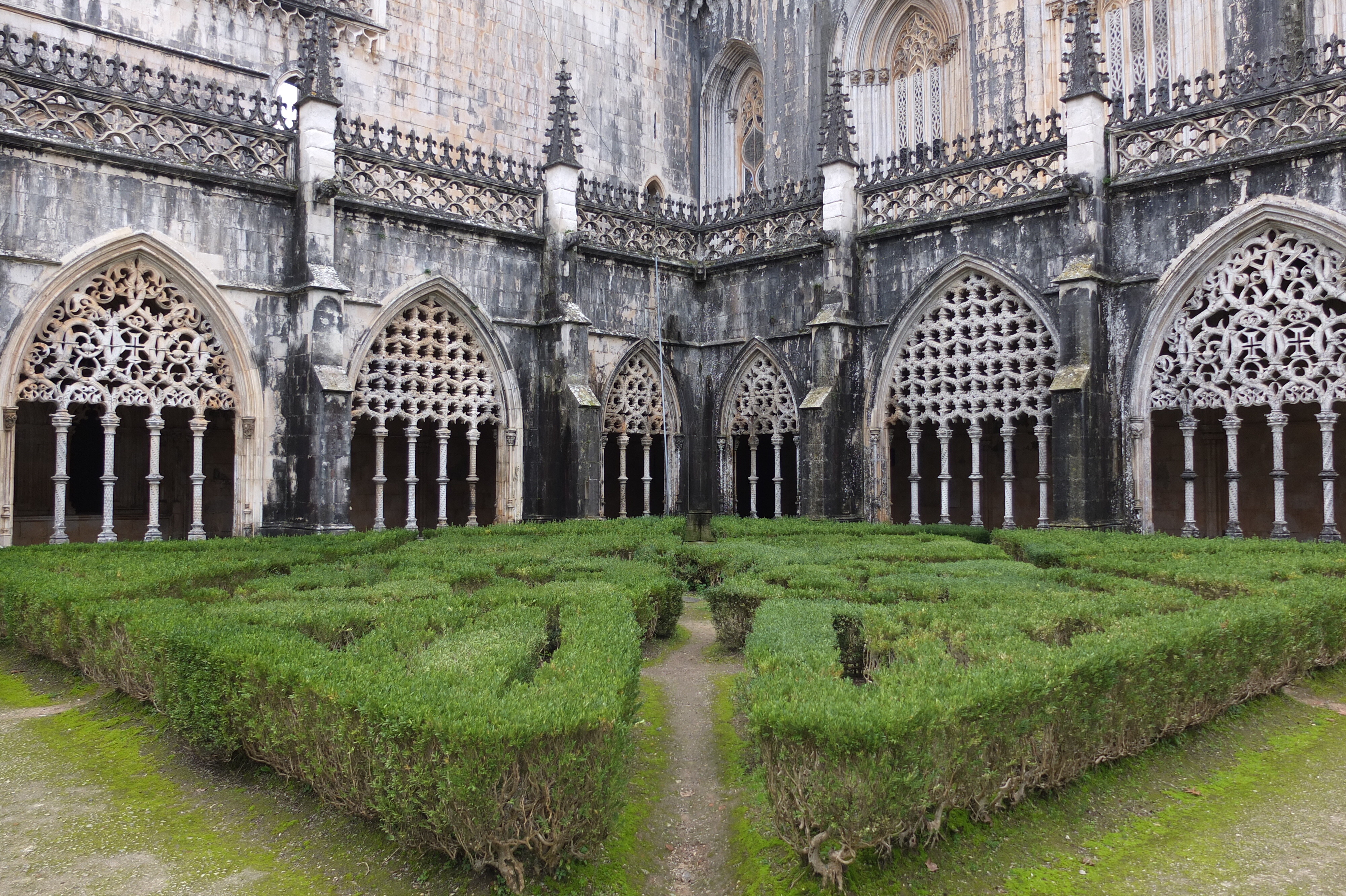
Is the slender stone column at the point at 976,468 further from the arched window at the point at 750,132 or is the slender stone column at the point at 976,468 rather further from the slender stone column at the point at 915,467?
the arched window at the point at 750,132

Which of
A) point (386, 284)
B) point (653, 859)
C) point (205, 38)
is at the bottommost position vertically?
point (653, 859)

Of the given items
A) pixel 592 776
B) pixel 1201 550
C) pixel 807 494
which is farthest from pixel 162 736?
pixel 807 494

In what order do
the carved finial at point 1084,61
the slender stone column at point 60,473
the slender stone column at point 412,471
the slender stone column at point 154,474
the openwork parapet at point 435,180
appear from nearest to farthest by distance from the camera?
the slender stone column at point 60,473
the slender stone column at point 154,474
the carved finial at point 1084,61
the openwork parapet at point 435,180
the slender stone column at point 412,471

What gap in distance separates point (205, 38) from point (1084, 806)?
1948 centimetres

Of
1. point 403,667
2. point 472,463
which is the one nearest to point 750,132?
point 472,463

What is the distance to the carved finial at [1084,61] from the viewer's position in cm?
1350

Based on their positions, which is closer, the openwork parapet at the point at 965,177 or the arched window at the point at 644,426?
the openwork parapet at the point at 965,177

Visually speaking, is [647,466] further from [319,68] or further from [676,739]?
[676,739]

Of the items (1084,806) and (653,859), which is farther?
(1084,806)

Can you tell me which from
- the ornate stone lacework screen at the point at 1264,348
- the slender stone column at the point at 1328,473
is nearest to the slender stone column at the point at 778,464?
the ornate stone lacework screen at the point at 1264,348

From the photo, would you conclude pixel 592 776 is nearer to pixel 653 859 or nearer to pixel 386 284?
pixel 653 859

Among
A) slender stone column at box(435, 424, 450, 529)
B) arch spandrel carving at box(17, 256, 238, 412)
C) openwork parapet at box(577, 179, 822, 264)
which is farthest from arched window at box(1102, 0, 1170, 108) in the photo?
arch spandrel carving at box(17, 256, 238, 412)

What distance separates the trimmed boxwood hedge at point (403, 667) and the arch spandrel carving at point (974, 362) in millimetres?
8084

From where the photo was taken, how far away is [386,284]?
1456 centimetres
